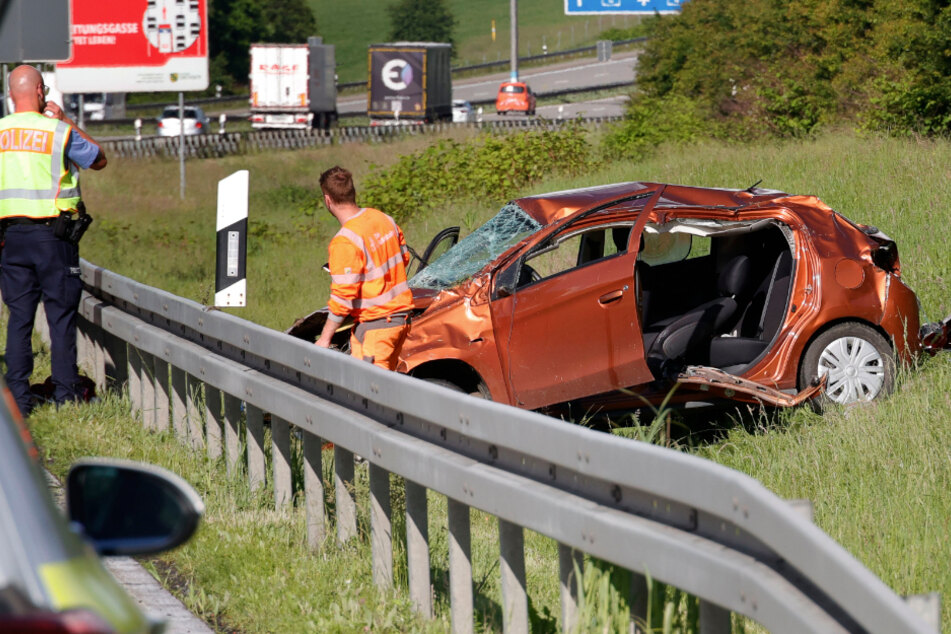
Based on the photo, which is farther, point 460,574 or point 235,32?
point 235,32

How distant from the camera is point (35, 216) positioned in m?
8.02

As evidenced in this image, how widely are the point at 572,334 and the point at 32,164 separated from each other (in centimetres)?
333

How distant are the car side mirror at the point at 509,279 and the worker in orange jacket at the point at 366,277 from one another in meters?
0.86

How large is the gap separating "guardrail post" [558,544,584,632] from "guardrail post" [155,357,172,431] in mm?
4217

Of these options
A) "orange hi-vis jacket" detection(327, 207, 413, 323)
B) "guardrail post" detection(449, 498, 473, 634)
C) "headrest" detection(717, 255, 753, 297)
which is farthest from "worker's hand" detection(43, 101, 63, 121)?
"guardrail post" detection(449, 498, 473, 634)

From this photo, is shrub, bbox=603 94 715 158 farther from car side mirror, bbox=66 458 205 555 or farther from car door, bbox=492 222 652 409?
car side mirror, bbox=66 458 205 555

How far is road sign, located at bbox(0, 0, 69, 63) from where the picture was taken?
12938 mm

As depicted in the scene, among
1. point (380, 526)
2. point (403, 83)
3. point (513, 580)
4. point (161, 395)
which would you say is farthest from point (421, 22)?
point (513, 580)

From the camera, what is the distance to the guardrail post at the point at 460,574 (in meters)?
4.42

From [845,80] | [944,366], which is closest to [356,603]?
[944,366]

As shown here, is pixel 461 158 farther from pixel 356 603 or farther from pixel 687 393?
pixel 356 603

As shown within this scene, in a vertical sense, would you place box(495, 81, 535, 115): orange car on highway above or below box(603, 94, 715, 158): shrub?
above

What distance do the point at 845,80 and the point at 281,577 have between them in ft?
63.5

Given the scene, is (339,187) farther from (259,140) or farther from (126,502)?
(259,140)
